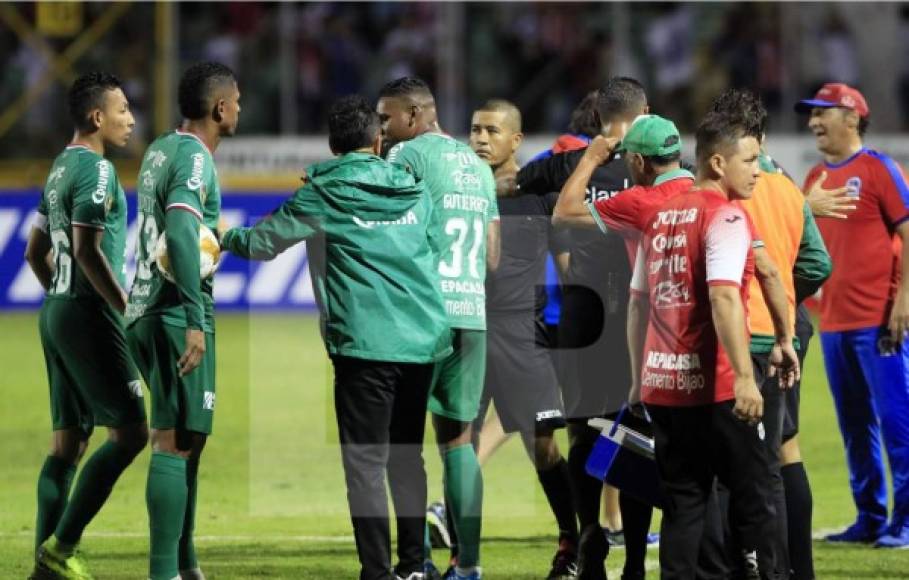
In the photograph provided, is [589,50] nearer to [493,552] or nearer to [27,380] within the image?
[27,380]

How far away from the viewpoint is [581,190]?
7707 mm

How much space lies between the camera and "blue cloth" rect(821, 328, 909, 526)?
9375 mm

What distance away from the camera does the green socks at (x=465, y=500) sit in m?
7.83

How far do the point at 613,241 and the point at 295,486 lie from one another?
12.4 feet

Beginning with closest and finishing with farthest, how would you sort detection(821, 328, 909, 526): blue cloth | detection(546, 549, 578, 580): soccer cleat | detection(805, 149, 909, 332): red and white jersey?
detection(546, 549, 578, 580): soccer cleat
detection(821, 328, 909, 526): blue cloth
detection(805, 149, 909, 332): red and white jersey

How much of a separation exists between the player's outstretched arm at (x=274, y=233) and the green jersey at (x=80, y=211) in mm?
1017

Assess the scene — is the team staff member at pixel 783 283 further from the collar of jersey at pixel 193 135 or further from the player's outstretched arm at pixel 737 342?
the collar of jersey at pixel 193 135

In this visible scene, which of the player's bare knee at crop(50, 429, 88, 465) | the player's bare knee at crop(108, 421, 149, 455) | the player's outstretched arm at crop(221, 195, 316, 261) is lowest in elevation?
the player's bare knee at crop(50, 429, 88, 465)

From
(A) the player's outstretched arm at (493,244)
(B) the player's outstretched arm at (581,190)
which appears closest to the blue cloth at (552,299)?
(A) the player's outstretched arm at (493,244)

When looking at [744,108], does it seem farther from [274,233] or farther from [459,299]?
[274,233]

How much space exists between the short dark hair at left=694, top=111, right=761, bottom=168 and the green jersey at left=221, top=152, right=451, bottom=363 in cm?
136

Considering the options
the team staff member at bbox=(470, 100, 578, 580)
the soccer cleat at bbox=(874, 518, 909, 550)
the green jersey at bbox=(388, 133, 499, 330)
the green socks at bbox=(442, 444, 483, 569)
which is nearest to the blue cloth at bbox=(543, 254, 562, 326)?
the team staff member at bbox=(470, 100, 578, 580)

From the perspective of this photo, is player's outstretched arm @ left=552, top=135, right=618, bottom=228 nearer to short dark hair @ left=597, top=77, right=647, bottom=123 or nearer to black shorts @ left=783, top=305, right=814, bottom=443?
short dark hair @ left=597, top=77, right=647, bottom=123

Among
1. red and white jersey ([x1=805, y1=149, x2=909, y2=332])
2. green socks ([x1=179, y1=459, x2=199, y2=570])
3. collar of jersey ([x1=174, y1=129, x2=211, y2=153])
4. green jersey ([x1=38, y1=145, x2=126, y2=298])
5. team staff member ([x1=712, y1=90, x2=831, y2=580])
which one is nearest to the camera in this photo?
team staff member ([x1=712, y1=90, x2=831, y2=580])
